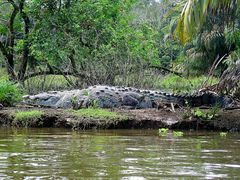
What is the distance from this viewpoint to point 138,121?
384 inches

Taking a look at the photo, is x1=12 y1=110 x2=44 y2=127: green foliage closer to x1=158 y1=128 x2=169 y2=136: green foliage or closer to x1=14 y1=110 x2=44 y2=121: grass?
x1=14 y1=110 x2=44 y2=121: grass

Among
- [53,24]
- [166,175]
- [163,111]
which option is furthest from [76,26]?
[166,175]

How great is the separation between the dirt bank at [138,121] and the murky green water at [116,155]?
2.15ft

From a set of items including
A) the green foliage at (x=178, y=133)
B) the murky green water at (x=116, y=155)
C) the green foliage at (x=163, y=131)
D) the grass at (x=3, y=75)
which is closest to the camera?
the murky green water at (x=116, y=155)

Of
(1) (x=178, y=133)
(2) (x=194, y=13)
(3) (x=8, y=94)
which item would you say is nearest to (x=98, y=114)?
(1) (x=178, y=133)

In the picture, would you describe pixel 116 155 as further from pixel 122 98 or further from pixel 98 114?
pixel 122 98

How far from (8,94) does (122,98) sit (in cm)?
280

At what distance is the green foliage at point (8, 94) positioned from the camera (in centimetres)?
1183

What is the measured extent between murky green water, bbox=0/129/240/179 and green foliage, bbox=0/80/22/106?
295cm

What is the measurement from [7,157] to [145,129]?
420 centimetres

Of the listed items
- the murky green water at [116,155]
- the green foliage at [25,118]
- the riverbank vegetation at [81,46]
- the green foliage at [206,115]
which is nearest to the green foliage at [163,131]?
the murky green water at [116,155]

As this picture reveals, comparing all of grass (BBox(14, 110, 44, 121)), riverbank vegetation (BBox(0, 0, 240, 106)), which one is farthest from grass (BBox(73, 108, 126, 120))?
riverbank vegetation (BBox(0, 0, 240, 106))

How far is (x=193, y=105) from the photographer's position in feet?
39.8

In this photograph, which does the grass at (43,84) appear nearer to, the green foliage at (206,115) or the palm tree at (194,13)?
the palm tree at (194,13)
